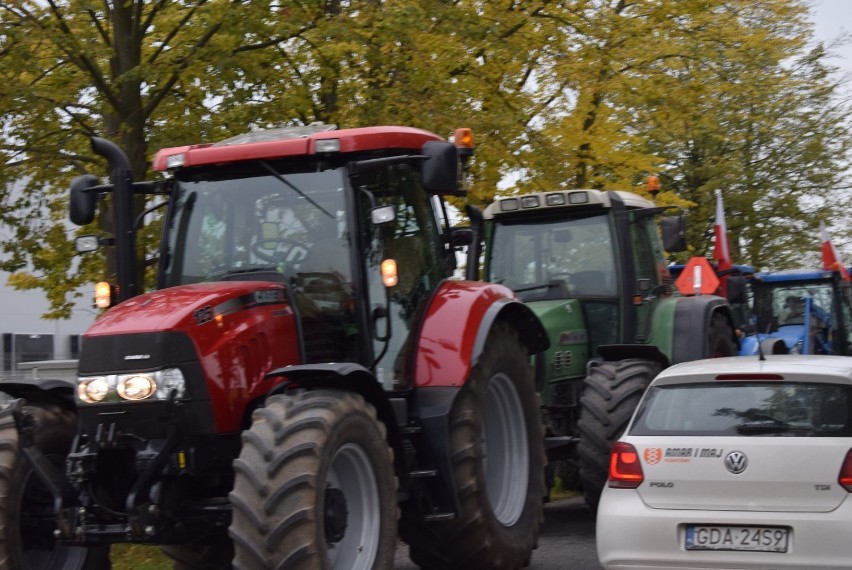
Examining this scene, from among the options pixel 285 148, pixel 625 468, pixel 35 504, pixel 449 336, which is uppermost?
Answer: pixel 285 148

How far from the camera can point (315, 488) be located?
6141 millimetres

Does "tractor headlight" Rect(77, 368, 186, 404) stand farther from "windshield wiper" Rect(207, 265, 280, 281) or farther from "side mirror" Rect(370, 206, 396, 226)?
"side mirror" Rect(370, 206, 396, 226)

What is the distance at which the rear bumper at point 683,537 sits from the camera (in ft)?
20.4

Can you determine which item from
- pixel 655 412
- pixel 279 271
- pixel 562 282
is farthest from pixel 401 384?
pixel 562 282

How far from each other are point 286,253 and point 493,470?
2.33 meters

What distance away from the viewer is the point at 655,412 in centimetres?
709

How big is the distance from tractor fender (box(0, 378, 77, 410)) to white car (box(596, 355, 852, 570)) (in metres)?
3.30

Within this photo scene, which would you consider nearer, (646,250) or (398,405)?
(398,405)

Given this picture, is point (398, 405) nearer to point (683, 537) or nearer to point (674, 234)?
point (683, 537)

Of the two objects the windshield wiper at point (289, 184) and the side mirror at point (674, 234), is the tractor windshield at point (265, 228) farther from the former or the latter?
the side mirror at point (674, 234)

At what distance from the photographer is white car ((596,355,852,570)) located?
6.31m

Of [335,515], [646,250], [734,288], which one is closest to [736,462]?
[335,515]

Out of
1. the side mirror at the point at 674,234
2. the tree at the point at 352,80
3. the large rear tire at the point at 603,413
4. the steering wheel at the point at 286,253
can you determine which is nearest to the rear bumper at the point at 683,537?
the steering wheel at the point at 286,253

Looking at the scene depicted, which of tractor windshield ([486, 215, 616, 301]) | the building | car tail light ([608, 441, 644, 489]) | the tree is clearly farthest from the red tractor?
the building
